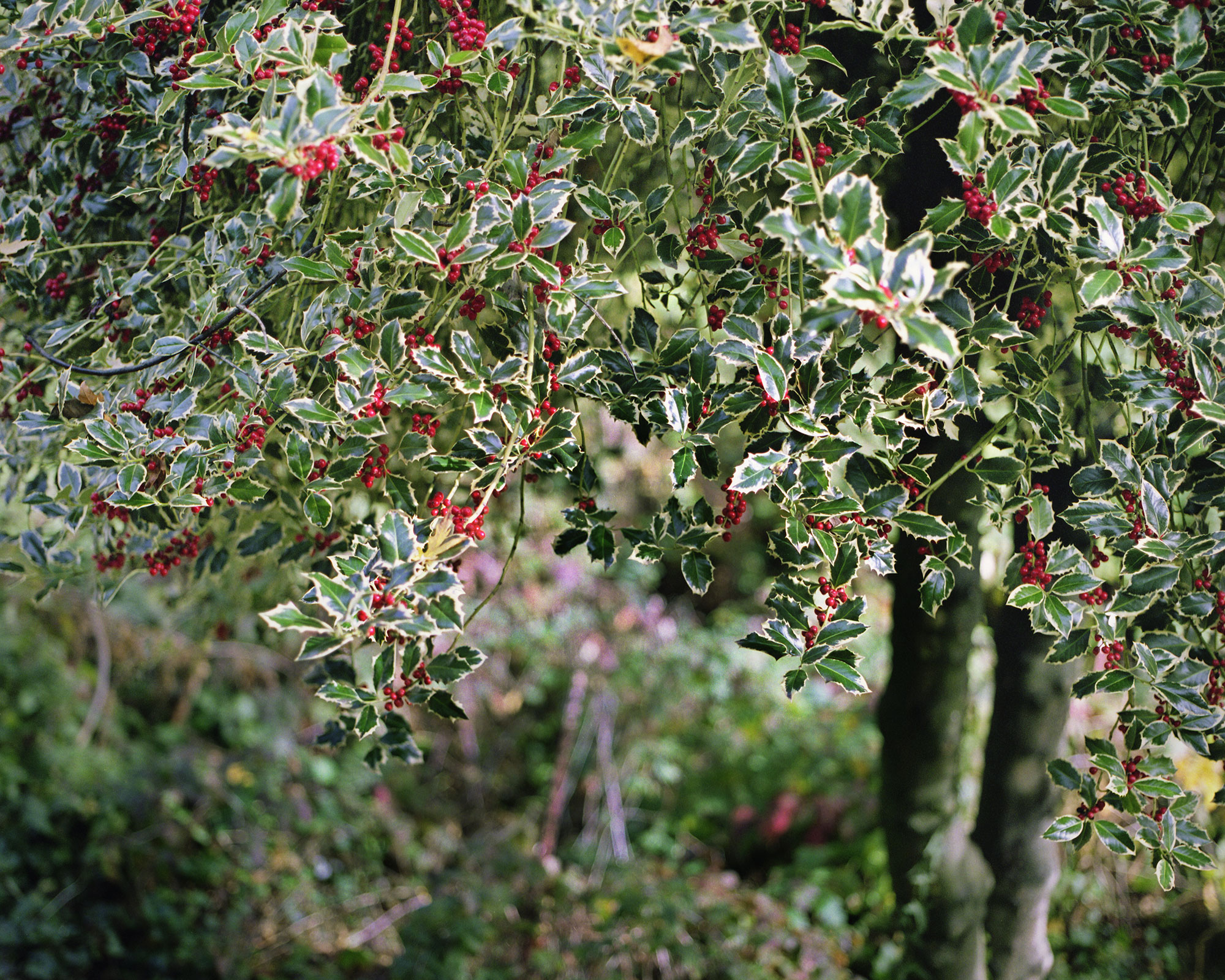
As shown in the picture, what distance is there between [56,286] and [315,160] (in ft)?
2.46

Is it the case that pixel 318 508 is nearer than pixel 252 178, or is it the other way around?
pixel 318 508

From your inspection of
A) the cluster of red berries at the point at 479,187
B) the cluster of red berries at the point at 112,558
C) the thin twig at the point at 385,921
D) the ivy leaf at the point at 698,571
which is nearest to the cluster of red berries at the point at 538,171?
the cluster of red berries at the point at 479,187

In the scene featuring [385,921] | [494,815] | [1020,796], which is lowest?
[494,815]

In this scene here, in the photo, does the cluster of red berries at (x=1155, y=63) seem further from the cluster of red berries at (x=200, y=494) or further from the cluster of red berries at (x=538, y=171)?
the cluster of red berries at (x=200, y=494)

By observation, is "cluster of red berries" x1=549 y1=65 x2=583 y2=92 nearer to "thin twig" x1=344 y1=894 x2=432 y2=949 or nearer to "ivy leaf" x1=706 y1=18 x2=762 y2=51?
"ivy leaf" x1=706 y1=18 x2=762 y2=51

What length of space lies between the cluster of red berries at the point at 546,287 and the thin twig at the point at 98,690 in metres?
2.42

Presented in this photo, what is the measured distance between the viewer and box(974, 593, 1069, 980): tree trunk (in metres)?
1.57

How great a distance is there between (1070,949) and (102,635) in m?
2.89

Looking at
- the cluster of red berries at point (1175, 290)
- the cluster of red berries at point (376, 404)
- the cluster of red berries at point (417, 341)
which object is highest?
the cluster of red berries at point (1175, 290)

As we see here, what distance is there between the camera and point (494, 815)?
343 cm

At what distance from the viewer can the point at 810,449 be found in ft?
2.96

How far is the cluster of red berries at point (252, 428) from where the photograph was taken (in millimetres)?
1004

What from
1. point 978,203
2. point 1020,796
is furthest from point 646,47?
point 1020,796

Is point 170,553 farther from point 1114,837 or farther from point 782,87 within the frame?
point 1114,837
